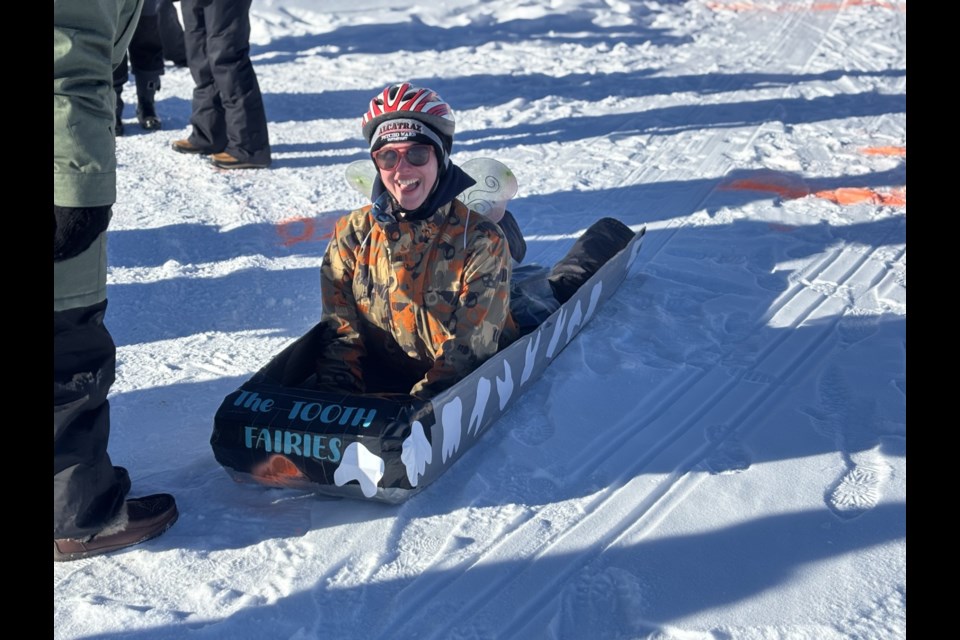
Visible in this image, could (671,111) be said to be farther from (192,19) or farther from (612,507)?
(612,507)

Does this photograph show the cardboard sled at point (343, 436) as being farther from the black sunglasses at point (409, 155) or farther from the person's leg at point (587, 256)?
the person's leg at point (587, 256)

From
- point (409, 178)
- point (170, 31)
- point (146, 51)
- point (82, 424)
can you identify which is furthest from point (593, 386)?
point (170, 31)

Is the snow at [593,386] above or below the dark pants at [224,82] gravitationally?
below

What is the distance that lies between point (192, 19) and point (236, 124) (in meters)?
0.68

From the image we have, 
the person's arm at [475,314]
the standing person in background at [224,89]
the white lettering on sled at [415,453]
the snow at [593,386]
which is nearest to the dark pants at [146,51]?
the standing person in background at [224,89]

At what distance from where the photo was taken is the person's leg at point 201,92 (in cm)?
622

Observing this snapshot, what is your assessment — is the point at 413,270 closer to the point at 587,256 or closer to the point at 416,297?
the point at 416,297

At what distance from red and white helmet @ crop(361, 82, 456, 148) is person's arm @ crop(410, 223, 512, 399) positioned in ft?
1.27

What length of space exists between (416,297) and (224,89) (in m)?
3.34

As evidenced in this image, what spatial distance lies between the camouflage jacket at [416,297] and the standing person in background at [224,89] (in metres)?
2.95

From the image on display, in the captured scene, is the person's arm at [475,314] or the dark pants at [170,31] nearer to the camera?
the person's arm at [475,314]

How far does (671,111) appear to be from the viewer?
8047 millimetres

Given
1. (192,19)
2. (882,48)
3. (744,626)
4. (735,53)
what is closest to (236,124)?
(192,19)

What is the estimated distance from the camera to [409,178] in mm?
3400
